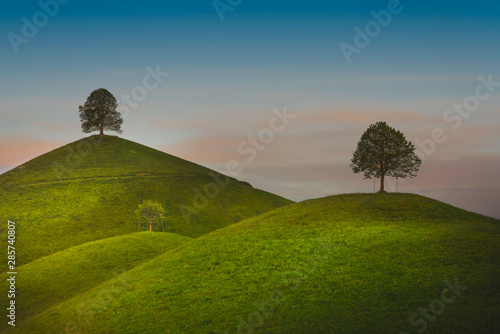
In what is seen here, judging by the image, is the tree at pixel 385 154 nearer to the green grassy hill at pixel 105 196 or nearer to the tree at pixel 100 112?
the green grassy hill at pixel 105 196

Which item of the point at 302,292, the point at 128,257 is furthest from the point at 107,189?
the point at 302,292

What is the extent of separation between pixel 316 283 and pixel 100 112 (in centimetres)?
14352

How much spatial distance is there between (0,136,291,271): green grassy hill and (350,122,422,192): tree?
45.1m

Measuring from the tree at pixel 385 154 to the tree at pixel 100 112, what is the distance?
113 metres

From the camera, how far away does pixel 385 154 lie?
76.8 metres

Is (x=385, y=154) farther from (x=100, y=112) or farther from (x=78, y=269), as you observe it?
(x=100, y=112)

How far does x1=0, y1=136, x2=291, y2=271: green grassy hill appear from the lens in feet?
322

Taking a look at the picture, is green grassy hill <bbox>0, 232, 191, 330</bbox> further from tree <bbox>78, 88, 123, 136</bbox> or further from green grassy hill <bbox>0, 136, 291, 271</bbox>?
tree <bbox>78, 88, 123, 136</bbox>

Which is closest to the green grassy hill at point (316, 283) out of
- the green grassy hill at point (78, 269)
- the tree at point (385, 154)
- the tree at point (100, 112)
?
the green grassy hill at point (78, 269)

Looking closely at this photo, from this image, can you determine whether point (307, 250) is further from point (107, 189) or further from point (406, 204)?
point (107, 189)

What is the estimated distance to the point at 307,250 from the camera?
4125 cm

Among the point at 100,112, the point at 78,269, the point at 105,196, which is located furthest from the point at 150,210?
the point at 100,112

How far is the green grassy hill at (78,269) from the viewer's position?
161 ft

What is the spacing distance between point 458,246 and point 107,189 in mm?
106521
